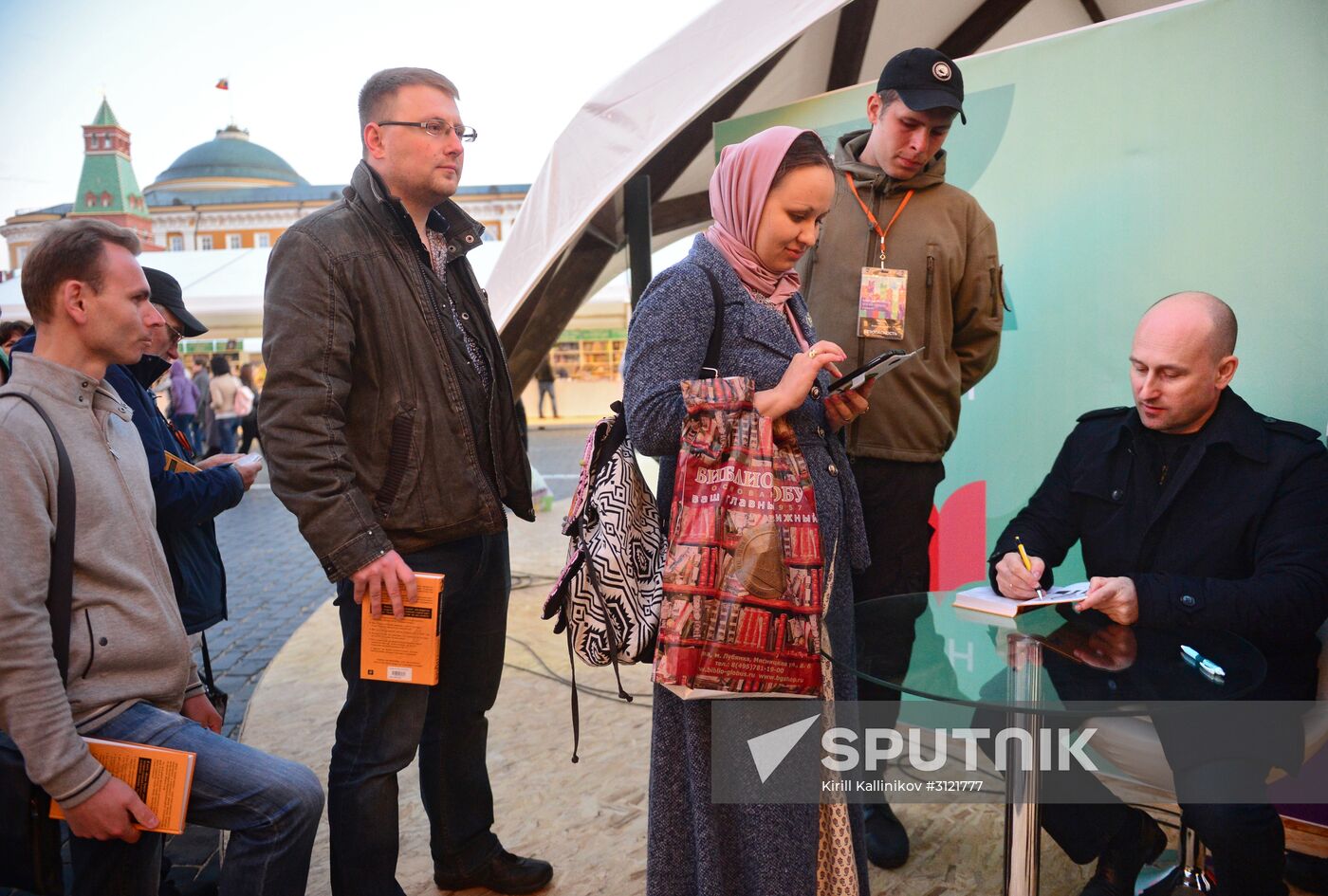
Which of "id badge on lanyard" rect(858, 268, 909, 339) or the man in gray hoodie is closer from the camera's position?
the man in gray hoodie

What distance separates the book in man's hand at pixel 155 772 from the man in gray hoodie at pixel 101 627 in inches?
0.8

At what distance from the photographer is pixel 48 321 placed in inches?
69.3

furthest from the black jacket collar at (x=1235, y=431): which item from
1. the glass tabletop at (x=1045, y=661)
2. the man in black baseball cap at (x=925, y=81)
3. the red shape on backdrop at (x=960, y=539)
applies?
the red shape on backdrop at (x=960, y=539)

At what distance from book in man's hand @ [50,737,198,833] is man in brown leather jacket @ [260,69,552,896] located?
450mm

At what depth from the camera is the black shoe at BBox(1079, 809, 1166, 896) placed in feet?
7.48

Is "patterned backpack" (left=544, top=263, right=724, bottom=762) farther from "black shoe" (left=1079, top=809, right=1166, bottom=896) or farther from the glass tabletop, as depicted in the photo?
"black shoe" (left=1079, top=809, right=1166, bottom=896)

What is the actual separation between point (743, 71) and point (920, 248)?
1326 mm

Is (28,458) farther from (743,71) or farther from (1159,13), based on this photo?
(1159,13)

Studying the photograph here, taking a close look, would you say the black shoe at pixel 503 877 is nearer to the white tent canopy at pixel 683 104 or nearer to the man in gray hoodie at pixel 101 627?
the man in gray hoodie at pixel 101 627

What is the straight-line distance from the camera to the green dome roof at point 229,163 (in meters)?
69.6

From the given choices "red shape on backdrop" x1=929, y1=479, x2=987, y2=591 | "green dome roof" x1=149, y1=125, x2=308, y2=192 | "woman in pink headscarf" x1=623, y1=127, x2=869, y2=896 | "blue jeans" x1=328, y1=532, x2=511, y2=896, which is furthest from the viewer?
"green dome roof" x1=149, y1=125, x2=308, y2=192

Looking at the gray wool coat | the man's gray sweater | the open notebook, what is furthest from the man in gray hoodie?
the open notebook

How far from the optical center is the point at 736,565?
1724 millimetres

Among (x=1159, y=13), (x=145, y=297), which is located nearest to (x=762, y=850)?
(x=145, y=297)
